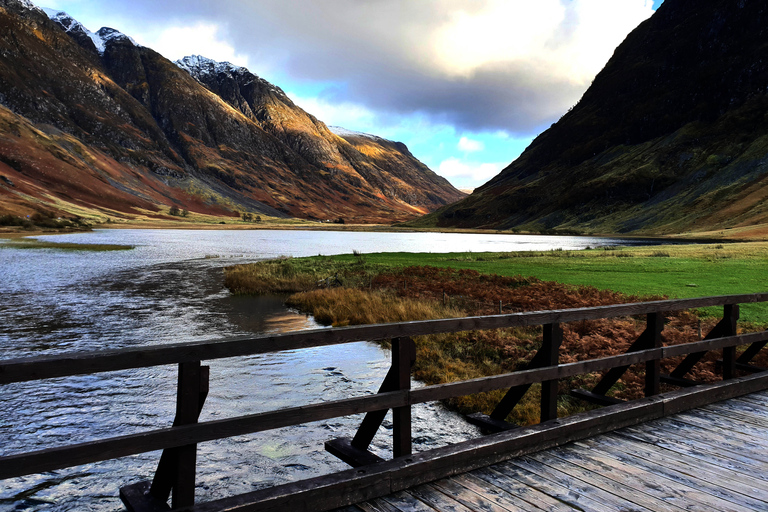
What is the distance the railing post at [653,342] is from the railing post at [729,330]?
1.68 metres

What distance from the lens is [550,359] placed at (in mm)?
5824

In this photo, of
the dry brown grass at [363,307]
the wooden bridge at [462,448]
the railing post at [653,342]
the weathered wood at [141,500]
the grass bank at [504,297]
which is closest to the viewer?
the wooden bridge at [462,448]

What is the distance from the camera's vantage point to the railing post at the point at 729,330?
793cm

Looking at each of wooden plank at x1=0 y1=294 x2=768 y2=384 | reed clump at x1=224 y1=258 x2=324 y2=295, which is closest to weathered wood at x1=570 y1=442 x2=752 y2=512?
wooden plank at x1=0 y1=294 x2=768 y2=384

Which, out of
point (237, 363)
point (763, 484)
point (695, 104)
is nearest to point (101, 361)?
point (763, 484)

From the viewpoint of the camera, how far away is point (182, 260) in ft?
180

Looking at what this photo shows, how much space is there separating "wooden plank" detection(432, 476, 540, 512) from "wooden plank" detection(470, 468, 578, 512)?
0.09 m

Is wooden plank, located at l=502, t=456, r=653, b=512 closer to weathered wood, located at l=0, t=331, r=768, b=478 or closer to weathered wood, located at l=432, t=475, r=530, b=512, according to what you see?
weathered wood, located at l=432, t=475, r=530, b=512

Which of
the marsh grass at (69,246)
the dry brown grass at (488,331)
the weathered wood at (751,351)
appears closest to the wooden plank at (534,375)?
the weathered wood at (751,351)

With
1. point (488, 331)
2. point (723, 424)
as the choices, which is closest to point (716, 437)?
point (723, 424)

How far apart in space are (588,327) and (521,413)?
661 centimetres

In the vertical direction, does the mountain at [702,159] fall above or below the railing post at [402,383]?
above

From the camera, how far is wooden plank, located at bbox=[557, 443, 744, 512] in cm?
454

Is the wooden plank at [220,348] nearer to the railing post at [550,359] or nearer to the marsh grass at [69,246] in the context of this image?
the railing post at [550,359]
